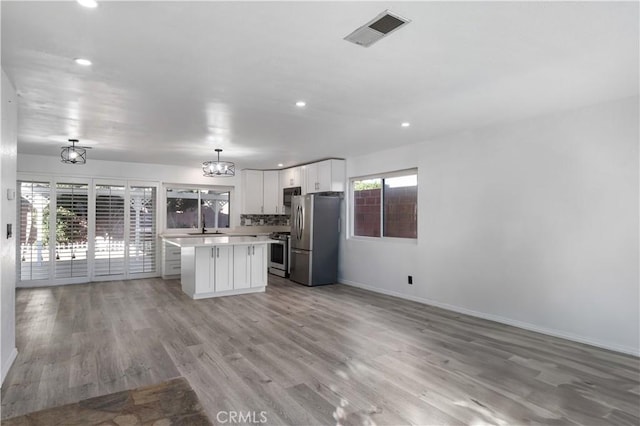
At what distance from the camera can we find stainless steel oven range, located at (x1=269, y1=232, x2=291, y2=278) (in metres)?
7.67

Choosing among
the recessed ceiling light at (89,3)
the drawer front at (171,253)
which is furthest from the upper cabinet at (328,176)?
the recessed ceiling light at (89,3)

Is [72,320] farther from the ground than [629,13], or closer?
closer

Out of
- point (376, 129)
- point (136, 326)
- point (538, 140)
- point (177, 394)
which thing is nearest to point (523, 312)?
point (538, 140)

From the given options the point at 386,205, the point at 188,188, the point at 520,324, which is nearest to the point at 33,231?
the point at 188,188

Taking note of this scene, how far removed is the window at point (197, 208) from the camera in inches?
309

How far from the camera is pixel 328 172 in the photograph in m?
6.77

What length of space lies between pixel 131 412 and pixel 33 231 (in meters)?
6.99

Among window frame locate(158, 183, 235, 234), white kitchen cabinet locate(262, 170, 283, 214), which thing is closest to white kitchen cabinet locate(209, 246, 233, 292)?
window frame locate(158, 183, 235, 234)

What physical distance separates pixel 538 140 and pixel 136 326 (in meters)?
5.02

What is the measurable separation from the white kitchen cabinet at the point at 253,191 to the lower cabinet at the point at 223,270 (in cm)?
242

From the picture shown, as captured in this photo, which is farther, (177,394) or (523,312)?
(523,312)

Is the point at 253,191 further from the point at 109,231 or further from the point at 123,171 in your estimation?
the point at 109,231

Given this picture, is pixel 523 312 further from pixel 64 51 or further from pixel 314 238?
pixel 64 51

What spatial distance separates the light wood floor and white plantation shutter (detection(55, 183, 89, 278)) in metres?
1.89
